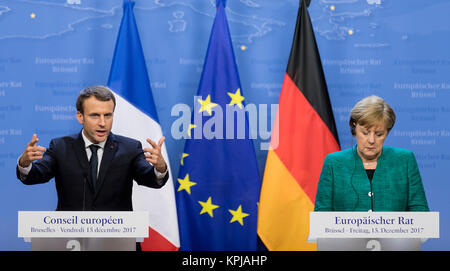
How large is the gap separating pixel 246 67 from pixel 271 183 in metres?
0.97

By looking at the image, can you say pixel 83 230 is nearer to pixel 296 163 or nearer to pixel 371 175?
pixel 371 175

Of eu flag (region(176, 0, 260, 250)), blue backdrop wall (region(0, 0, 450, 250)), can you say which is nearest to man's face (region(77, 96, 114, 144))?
eu flag (region(176, 0, 260, 250))

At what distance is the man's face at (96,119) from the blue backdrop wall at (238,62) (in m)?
1.08

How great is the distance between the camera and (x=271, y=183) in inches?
134

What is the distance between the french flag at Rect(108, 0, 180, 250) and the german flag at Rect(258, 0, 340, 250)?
675 millimetres

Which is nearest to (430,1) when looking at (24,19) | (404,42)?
(404,42)

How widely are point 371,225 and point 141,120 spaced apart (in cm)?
180

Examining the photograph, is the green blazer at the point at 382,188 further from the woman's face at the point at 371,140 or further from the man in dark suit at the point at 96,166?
the man in dark suit at the point at 96,166

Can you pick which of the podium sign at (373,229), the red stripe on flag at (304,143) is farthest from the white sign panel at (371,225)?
the red stripe on flag at (304,143)

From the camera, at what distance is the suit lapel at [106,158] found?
251 cm

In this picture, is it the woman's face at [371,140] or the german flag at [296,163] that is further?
the german flag at [296,163]

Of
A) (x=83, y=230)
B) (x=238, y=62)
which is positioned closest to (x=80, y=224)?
(x=83, y=230)

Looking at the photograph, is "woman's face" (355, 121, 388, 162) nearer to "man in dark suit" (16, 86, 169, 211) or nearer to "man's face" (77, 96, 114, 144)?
"man in dark suit" (16, 86, 169, 211)

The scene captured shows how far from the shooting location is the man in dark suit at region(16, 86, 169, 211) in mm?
2504
